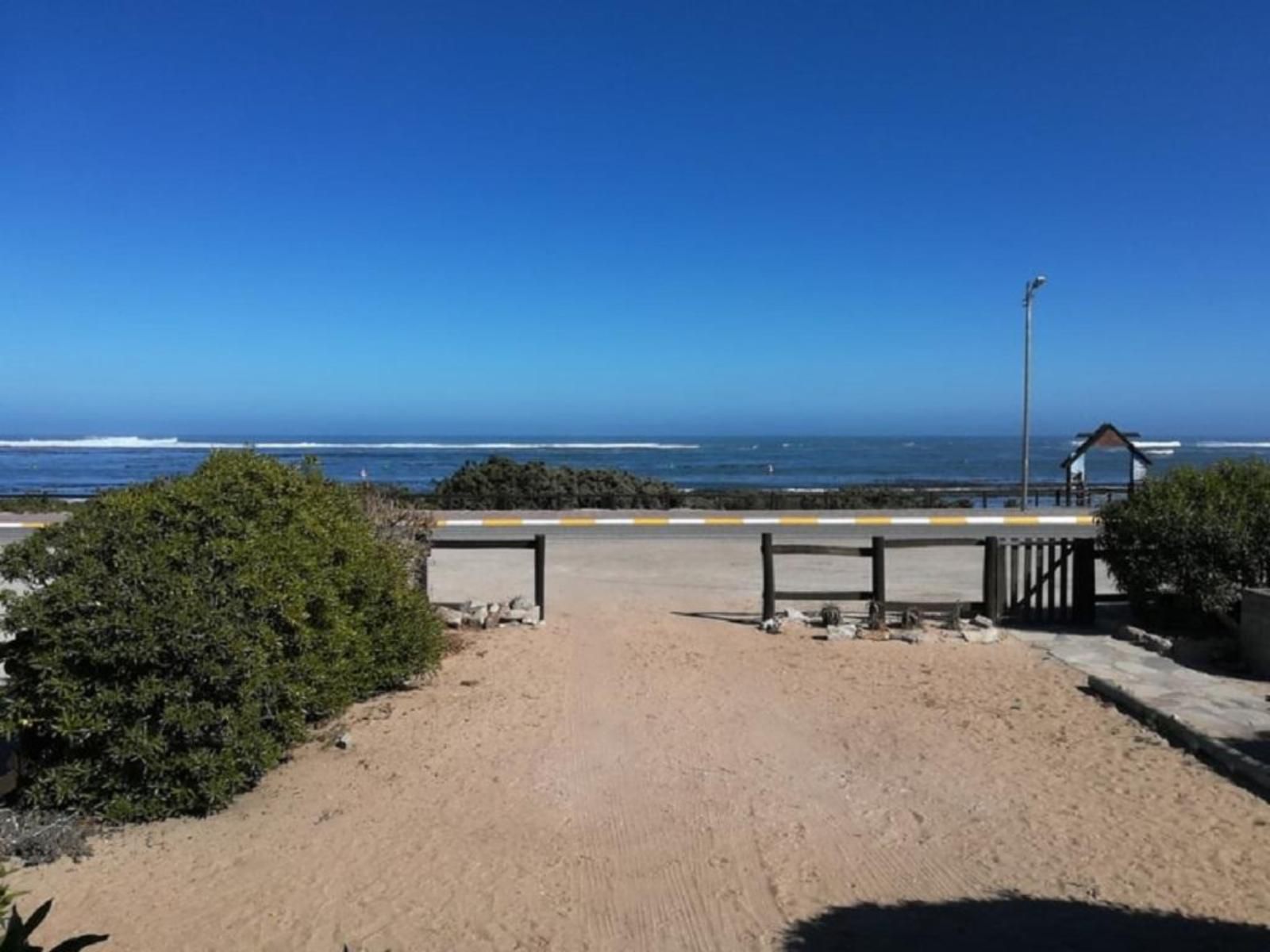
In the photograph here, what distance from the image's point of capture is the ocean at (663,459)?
56656mm

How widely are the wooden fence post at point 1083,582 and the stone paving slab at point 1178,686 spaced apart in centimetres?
75

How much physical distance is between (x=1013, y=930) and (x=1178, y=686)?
5174mm

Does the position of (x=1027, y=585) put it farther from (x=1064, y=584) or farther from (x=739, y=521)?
(x=739, y=521)

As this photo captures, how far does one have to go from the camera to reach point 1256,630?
927cm

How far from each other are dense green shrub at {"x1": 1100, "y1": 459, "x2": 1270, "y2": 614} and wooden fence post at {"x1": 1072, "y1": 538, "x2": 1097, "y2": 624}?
0.48m

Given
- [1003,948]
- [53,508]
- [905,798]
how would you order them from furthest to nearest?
[53,508]
[905,798]
[1003,948]

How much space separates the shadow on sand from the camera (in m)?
4.17

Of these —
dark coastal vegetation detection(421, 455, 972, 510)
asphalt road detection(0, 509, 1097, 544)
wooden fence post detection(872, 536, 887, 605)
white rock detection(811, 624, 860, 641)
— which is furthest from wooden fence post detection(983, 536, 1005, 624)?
dark coastal vegetation detection(421, 455, 972, 510)

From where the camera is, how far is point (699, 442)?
123500 millimetres

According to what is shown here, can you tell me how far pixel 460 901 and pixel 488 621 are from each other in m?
6.67

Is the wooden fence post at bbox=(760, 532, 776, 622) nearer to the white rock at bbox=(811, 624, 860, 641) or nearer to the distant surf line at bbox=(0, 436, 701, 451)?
the white rock at bbox=(811, 624, 860, 641)

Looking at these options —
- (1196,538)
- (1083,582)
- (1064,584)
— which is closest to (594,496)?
(1064,584)

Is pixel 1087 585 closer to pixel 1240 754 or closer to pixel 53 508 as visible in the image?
pixel 1240 754

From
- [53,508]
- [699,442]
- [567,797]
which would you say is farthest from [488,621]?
[699,442]
